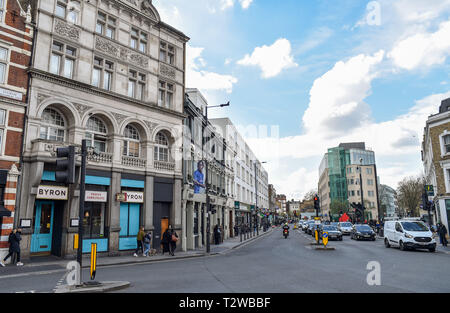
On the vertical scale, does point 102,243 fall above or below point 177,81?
below

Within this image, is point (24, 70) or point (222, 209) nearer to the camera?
point (24, 70)

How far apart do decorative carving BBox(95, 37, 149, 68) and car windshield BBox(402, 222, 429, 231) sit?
20384 mm

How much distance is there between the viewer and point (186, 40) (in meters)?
26.9

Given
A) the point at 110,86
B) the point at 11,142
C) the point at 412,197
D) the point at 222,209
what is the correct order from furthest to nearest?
1. the point at 412,197
2. the point at 222,209
3. the point at 110,86
4. the point at 11,142

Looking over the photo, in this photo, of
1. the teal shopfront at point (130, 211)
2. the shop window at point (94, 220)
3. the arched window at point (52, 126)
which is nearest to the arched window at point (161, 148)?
the teal shopfront at point (130, 211)

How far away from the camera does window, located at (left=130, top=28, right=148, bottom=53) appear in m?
23.0

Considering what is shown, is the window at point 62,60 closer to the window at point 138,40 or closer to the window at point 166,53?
the window at point 138,40

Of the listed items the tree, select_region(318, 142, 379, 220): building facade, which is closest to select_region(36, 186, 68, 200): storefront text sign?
the tree

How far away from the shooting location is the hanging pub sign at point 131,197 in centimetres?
2005

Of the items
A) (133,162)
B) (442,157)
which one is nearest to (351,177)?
(442,157)

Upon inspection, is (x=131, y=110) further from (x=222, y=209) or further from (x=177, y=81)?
(x=222, y=209)

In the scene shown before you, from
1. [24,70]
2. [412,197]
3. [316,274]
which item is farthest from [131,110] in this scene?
[412,197]

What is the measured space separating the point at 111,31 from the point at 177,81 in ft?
19.4

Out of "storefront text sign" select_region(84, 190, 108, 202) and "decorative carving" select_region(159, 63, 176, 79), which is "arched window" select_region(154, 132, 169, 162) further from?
"storefront text sign" select_region(84, 190, 108, 202)
